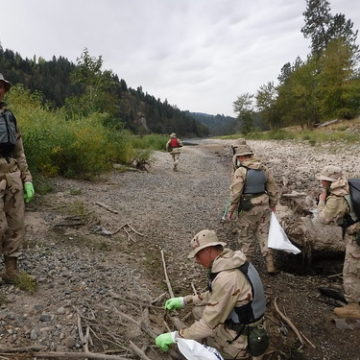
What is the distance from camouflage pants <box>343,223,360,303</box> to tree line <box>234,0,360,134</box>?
32539 millimetres

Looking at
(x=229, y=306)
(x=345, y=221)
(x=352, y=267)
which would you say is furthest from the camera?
(x=352, y=267)

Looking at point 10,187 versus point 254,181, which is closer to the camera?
point 10,187

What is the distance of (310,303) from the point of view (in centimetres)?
520

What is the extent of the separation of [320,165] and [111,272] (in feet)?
46.8

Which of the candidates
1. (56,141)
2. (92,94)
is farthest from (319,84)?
(56,141)

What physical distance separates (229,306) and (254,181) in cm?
305

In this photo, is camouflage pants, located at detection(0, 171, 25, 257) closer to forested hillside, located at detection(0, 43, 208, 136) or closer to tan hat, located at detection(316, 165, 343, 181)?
tan hat, located at detection(316, 165, 343, 181)

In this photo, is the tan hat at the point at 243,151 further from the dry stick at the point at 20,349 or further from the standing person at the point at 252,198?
the dry stick at the point at 20,349

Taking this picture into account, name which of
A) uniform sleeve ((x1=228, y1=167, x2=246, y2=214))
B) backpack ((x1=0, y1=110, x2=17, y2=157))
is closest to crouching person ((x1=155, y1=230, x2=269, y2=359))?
backpack ((x1=0, y1=110, x2=17, y2=157))

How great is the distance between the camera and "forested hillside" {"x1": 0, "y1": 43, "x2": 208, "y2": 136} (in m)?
29.2

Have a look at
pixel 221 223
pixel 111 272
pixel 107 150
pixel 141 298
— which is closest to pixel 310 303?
pixel 141 298

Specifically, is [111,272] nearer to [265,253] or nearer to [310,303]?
[265,253]

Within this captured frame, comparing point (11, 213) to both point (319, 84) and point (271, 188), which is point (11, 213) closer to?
point (271, 188)

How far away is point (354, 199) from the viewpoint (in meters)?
4.49
